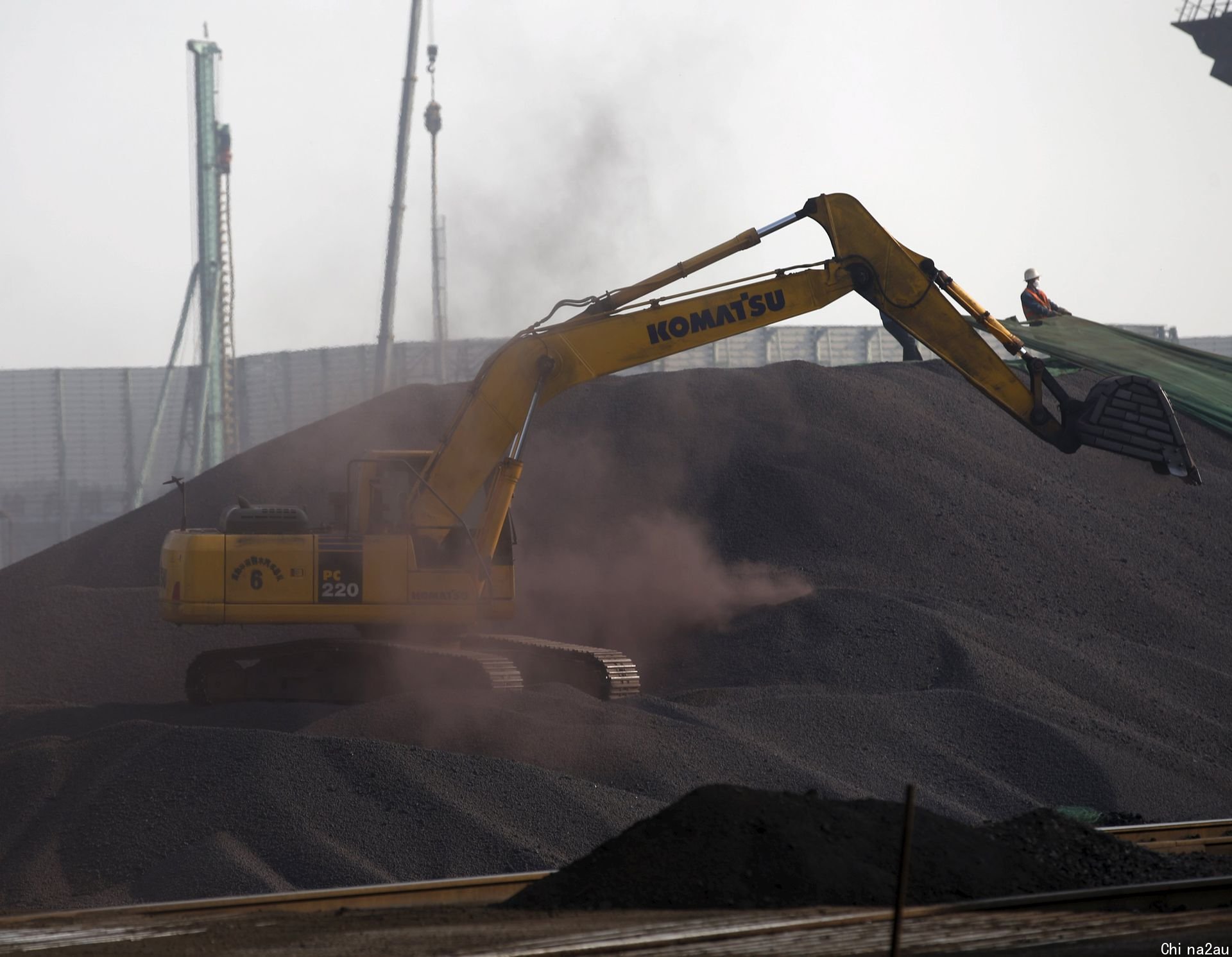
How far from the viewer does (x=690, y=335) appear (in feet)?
44.2

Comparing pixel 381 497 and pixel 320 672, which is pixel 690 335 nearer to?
pixel 381 497

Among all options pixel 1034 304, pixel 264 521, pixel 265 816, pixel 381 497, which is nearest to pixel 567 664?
pixel 381 497

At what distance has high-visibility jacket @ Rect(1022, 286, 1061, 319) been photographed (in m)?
23.7

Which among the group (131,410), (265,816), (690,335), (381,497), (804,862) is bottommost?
(265,816)

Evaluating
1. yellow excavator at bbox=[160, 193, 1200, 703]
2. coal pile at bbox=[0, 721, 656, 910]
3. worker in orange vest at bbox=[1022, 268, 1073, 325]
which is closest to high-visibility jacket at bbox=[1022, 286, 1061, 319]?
worker in orange vest at bbox=[1022, 268, 1073, 325]

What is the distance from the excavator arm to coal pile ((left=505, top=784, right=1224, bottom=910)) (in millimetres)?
5887

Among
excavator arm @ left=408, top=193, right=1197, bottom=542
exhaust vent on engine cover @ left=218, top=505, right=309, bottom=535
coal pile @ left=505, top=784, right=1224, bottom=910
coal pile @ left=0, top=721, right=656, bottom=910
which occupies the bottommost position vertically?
coal pile @ left=0, top=721, right=656, bottom=910

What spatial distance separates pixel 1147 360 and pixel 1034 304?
211cm

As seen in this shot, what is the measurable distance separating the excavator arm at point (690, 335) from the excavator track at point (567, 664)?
208 cm

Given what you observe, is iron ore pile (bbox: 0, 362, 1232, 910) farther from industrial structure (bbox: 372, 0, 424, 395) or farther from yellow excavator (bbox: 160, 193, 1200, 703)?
industrial structure (bbox: 372, 0, 424, 395)

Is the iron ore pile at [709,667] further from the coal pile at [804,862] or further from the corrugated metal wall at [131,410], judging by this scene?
the corrugated metal wall at [131,410]

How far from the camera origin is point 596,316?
1370 centimetres

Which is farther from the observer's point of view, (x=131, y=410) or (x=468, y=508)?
(x=131, y=410)

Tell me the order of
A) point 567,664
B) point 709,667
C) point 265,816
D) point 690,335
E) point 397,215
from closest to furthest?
point 265,816 < point 690,335 < point 567,664 < point 709,667 < point 397,215
